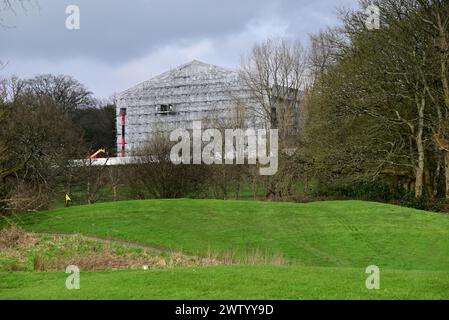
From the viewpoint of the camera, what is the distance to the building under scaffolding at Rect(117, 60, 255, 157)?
73175 mm

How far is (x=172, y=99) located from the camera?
76.1 m

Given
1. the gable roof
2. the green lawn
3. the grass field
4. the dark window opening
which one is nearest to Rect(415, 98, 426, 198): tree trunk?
the grass field

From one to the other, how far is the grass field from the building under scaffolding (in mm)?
48112

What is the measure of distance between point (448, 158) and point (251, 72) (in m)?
29.1

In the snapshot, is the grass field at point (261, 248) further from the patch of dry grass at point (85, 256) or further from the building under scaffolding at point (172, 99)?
the building under scaffolding at point (172, 99)

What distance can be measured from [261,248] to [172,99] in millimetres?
58925

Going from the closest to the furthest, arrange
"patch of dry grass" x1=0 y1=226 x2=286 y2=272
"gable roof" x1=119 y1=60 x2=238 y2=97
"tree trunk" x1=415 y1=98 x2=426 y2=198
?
1. "patch of dry grass" x1=0 y1=226 x2=286 y2=272
2. "tree trunk" x1=415 y1=98 x2=426 y2=198
3. "gable roof" x1=119 y1=60 x2=238 y2=97

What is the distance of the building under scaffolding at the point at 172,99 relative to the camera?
2881 inches

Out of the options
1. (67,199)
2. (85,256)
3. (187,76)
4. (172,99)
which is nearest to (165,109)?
(172,99)

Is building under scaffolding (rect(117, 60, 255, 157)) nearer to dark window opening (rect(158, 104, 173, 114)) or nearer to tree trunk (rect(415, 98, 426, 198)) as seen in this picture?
dark window opening (rect(158, 104, 173, 114))

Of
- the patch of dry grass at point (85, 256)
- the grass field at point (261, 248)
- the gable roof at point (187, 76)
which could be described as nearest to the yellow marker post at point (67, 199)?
the grass field at point (261, 248)

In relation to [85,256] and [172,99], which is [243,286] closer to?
[85,256]

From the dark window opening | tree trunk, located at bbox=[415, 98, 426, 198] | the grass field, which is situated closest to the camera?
the grass field

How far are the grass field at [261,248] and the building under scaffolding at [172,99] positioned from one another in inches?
1894
